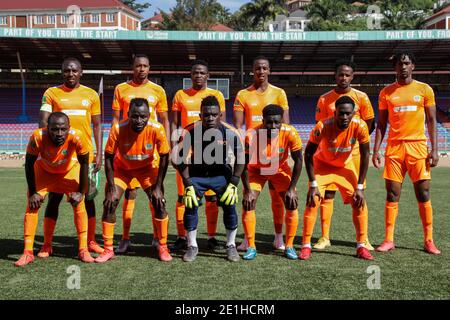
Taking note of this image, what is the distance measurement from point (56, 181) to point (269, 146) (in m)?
2.34

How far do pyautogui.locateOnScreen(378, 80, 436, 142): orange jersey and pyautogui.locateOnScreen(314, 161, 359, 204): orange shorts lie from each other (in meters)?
0.71

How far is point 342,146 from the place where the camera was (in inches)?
209

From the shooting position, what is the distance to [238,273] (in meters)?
4.52

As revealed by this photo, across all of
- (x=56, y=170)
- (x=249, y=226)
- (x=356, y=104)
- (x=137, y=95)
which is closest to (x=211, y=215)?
(x=249, y=226)

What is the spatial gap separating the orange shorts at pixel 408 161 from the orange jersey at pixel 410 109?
0.09 meters

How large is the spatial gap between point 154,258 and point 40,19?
6077 centimetres

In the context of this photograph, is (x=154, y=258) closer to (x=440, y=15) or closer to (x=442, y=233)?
(x=442, y=233)

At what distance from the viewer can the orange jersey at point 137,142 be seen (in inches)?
201

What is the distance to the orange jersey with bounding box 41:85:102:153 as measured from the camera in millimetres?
5422

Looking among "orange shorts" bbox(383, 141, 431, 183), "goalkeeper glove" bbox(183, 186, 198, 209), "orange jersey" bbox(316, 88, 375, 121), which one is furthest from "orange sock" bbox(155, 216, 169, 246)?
"orange shorts" bbox(383, 141, 431, 183)

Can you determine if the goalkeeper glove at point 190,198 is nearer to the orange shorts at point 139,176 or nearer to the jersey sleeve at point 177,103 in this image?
the orange shorts at point 139,176

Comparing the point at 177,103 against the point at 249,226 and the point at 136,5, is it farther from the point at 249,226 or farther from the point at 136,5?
the point at 136,5

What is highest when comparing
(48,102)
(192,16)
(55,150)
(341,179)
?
(192,16)
